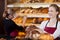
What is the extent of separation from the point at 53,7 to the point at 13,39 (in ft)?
2.16

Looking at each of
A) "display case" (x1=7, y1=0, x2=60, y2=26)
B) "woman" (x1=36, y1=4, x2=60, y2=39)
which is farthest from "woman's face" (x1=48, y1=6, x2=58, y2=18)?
"display case" (x1=7, y1=0, x2=60, y2=26)

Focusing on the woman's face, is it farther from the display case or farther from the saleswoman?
the display case

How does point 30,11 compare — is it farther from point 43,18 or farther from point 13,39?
point 13,39

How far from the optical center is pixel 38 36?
4.61ft

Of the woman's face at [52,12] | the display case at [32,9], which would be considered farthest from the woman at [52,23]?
the display case at [32,9]

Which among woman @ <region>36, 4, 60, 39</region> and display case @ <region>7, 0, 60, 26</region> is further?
display case @ <region>7, 0, 60, 26</region>

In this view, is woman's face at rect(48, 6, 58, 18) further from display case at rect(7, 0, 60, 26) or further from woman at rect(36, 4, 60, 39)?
display case at rect(7, 0, 60, 26)

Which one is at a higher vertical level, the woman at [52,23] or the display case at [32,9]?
the woman at [52,23]

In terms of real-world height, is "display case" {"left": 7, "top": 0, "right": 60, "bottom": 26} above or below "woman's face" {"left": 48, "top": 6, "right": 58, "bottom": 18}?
below

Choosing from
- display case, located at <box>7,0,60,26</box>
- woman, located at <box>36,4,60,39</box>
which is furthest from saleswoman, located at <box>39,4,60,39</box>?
display case, located at <box>7,0,60,26</box>

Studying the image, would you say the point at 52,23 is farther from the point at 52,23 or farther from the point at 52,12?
the point at 52,12

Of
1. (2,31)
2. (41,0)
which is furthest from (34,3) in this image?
(2,31)

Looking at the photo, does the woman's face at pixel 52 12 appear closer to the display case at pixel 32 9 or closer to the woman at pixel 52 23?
the woman at pixel 52 23

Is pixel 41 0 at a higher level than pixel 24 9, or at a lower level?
higher
